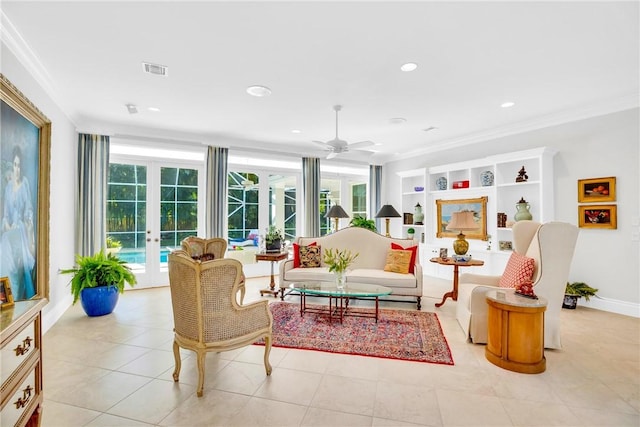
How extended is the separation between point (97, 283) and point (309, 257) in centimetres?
286

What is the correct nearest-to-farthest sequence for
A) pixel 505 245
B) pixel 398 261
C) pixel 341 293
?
pixel 341 293
pixel 398 261
pixel 505 245

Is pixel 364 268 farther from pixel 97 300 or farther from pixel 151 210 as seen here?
pixel 151 210

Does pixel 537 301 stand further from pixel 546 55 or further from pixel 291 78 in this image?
pixel 291 78

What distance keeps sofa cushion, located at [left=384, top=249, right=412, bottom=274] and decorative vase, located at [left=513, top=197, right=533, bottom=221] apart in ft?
6.31

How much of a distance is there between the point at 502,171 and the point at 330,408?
5.12 metres

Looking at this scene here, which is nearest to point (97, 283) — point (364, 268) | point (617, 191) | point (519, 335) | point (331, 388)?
point (331, 388)

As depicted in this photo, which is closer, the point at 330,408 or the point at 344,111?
the point at 330,408

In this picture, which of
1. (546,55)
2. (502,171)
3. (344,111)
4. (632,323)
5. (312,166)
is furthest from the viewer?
(312,166)

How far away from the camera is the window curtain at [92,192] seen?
16.6 ft

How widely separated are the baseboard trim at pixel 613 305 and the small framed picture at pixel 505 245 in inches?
47.0

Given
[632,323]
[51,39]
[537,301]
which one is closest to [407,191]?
[632,323]

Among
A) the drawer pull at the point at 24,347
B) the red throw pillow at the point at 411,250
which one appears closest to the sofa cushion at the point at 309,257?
the red throw pillow at the point at 411,250

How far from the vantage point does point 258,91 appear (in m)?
3.89

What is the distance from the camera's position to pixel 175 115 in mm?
4832
